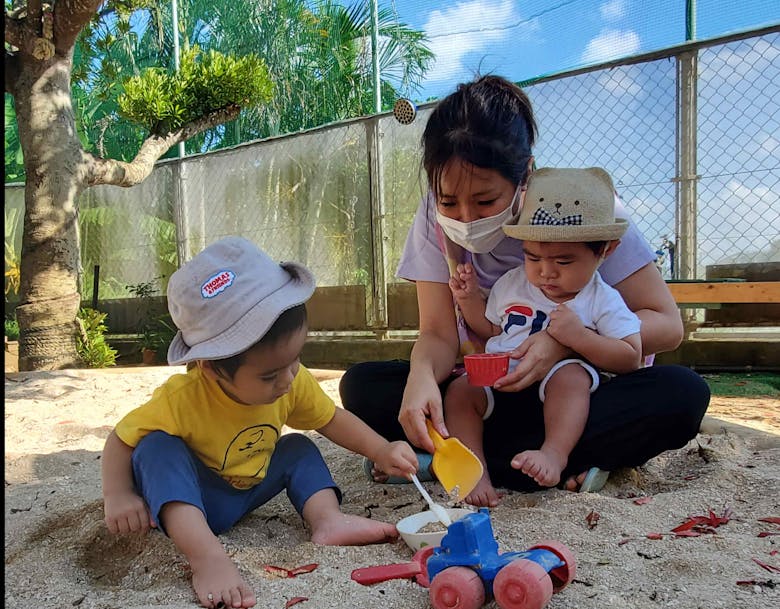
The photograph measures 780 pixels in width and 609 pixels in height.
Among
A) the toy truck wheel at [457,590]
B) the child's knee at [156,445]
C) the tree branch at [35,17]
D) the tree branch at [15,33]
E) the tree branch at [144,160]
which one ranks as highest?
the tree branch at [35,17]

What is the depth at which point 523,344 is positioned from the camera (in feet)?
6.37

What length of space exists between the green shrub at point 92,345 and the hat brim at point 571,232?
5.13 meters

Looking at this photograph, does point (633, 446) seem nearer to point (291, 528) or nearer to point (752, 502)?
point (752, 502)

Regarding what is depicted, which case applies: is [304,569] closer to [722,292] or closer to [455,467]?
[455,467]

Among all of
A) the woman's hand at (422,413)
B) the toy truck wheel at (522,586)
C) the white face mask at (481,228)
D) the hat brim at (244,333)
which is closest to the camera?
the toy truck wheel at (522,586)

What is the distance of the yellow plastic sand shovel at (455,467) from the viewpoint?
173 centimetres

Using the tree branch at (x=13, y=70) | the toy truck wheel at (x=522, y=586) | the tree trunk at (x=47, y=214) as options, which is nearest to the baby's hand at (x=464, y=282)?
the toy truck wheel at (x=522, y=586)

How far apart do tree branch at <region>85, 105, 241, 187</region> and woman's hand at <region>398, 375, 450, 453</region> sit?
5121 millimetres

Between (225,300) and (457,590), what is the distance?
0.77 meters

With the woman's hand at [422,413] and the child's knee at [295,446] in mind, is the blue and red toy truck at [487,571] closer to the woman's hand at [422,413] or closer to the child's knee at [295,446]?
the woman's hand at [422,413]

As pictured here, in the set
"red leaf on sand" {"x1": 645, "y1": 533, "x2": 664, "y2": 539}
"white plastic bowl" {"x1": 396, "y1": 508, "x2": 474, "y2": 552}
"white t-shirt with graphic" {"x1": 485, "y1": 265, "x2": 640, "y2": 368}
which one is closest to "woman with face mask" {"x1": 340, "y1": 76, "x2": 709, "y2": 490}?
"white t-shirt with graphic" {"x1": 485, "y1": 265, "x2": 640, "y2": 368}

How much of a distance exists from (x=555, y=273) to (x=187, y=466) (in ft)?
3.45

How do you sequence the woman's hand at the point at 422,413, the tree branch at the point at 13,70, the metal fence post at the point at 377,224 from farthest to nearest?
the metal fence post at the point at 377,224 < the tree branch at the point at 13,70 < the woman's hand at the point at 422,413

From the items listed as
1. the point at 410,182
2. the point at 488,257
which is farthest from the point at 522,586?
the point at 410,182
